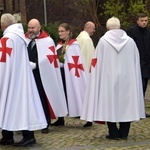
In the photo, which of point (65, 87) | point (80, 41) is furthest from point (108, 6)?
point (65, 87)

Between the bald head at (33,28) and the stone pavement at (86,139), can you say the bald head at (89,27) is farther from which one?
the bald head at (33,28)

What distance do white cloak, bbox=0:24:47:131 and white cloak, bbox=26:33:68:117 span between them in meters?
1.16

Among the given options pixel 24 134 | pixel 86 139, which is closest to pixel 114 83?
pixel 86 139

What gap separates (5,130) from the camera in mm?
7484

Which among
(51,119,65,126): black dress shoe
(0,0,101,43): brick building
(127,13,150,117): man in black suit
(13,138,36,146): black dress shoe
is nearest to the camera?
(13,138,36,146): black dress shoe

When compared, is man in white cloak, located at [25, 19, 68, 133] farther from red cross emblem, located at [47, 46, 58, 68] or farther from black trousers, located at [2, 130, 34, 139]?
black trousers, located at [2, 130, 34, 139]

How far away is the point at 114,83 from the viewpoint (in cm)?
753

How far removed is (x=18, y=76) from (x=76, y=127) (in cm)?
230

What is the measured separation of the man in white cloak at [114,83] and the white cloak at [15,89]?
3.09ft

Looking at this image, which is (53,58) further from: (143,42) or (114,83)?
(143,42)

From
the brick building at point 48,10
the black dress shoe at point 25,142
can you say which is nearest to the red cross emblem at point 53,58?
the black dress shoe at point 25,142

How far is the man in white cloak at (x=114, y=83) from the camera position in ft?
24.7

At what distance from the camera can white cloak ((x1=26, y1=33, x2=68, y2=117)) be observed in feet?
27.5

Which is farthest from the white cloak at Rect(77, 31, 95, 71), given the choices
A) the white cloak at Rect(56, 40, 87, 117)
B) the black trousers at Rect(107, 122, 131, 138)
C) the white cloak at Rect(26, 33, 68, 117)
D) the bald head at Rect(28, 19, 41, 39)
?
the black trousers at Rect(107, 122, 131, 138)
